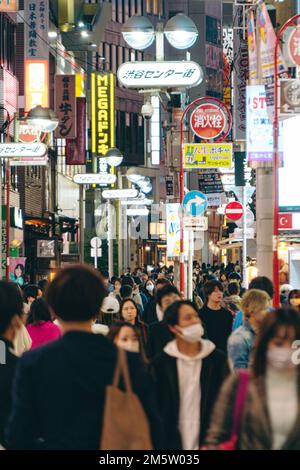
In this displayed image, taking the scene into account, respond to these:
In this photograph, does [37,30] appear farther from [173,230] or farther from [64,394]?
[64,394]

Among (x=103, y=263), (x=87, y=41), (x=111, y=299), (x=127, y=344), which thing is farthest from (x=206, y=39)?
(x=127, y=344)

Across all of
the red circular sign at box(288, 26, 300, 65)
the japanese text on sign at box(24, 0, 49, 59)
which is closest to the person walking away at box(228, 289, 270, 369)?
the red circular sign at box(288, 26, 300, 65)

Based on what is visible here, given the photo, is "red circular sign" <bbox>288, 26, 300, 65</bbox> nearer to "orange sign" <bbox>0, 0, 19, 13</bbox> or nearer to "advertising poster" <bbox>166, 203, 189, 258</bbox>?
"orange sign" <bbox>0, 0, 19, 13</bbox>

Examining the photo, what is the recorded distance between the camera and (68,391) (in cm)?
521

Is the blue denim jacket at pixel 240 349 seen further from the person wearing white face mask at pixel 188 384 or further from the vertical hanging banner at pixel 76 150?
the vertical hanging banner at pixel 76 150

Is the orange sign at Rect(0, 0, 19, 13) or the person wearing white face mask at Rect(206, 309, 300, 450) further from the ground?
the orange sign at Rect(0, 0, 19, 13)

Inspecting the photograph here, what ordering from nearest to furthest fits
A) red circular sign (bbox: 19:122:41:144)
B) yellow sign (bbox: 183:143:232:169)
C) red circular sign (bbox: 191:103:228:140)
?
1. yellow sign (bbox: 183:143:232:169)
2. red circular sign (bbox: 191:103:228:140)
3. red circular sign (bbox: 19:122:41:144)

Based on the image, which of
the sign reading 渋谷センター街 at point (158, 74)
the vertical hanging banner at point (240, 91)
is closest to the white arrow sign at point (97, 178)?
the vertical hanging banner at point (240, 91)

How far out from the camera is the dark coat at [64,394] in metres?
5.18

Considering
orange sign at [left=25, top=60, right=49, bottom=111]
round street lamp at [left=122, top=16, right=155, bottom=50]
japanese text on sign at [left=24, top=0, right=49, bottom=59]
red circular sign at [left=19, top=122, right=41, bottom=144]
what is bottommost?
red circular sign at [left=19, top=122, right=41, bottom=144]

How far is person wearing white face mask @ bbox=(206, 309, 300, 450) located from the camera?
4.96 metres

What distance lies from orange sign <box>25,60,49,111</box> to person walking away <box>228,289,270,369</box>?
1151 inches

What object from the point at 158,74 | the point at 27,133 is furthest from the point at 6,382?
the point at 27,133

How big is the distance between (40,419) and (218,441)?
838mm
